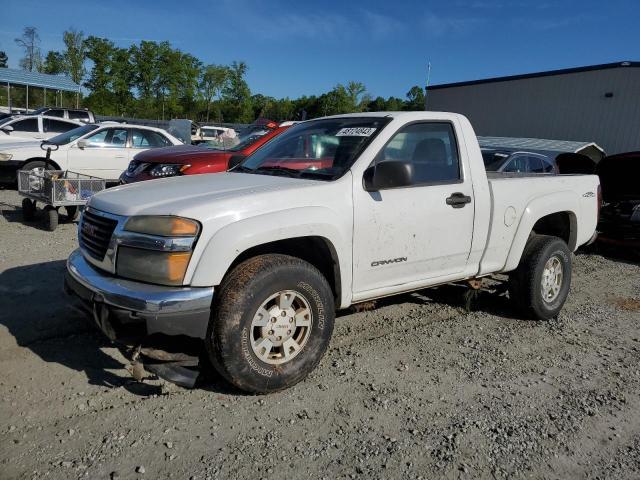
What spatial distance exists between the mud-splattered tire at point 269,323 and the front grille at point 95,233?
81 centimetres

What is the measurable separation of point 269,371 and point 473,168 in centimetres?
242

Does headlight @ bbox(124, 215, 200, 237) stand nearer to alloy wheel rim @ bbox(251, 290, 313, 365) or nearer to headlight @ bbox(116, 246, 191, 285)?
headlight @ bbox(116, 246, 191, 285)

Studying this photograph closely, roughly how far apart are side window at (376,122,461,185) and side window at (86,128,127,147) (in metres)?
9.09

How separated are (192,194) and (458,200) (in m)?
2.11

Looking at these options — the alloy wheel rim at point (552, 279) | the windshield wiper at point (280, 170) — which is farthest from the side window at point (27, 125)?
the alloy wheel rim at point (552, 279)

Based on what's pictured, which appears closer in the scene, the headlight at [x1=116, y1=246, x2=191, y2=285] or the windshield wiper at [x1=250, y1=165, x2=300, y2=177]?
the headlight at [x1=116, y1=246, x2=191, y2=285]

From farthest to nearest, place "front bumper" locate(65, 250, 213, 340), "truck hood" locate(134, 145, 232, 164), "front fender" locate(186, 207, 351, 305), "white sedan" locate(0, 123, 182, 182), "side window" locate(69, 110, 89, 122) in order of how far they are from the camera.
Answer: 1. "side window" locate(69, 110, 89, 122)
2. "white sedan" locate(0, 123, 182, 182)
3. "truck hood" locate(134, 145, 232, 164)
4. "front fender" locate(186, 207, 351, 305)
5. "front bumper" locate(65, 250, 213, 340)

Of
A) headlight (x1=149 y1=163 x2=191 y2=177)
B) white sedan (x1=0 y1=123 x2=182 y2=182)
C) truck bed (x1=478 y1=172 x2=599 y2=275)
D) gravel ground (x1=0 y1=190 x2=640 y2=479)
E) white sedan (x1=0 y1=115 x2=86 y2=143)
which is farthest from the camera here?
white sedan (x1=0 y1=115 x2=86 y2=143)

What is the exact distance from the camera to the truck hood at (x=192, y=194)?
3.12m

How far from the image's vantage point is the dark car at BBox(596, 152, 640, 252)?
838cm

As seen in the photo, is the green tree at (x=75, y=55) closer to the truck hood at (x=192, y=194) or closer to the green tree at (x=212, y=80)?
the green tree at (x=212, y=80)

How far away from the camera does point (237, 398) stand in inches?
132

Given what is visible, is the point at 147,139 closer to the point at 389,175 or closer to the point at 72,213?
the point at 72,213

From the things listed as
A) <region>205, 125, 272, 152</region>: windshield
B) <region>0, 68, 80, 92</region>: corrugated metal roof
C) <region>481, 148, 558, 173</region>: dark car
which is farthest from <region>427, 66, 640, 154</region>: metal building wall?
<region>0, 68, 80, 92</region>: corrugated metal roof
